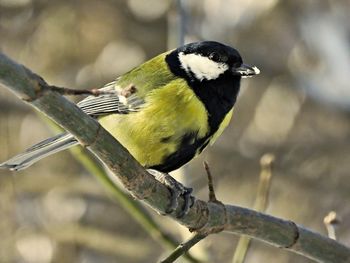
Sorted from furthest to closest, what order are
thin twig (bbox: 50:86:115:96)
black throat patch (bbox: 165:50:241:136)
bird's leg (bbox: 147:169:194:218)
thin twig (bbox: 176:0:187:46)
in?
1. thin twig (bbox: 176:0:187:46)
2. black throat patch (bbox: 165:50:241:136)
3. bird's leg (bbox: 147:169:194:218)
4. thin twig (bbox: 50:86:115:96)

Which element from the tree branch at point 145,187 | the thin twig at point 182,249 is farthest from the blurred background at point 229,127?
the thin twig at point 182,249

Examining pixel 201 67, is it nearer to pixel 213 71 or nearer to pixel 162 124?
pixel 213 71

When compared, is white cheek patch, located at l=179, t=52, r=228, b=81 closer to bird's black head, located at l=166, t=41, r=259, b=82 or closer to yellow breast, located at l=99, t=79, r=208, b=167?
bird's black head, located at l=166, t=41, r=259, b=82

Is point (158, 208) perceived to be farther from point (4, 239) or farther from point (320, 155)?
point (320, 155)

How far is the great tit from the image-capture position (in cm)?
254

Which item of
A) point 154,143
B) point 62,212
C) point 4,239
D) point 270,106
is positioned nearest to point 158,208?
point 154,143

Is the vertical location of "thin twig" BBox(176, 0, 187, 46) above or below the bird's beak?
above

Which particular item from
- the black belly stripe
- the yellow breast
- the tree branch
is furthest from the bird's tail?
the tree branch

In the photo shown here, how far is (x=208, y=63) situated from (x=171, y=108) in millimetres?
278

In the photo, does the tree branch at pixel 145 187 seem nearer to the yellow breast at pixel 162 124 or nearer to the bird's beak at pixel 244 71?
the yellow breast at pixel 162 124

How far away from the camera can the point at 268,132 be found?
495cm

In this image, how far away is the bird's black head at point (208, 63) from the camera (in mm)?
2705

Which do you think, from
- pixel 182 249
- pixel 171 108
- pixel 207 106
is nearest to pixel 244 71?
pixel 207 106

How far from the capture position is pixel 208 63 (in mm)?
2727
